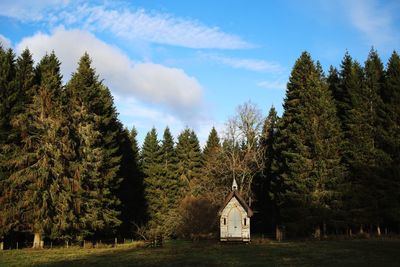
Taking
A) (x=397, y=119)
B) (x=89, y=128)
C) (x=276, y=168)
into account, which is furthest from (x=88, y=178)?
(x=397, y=119)

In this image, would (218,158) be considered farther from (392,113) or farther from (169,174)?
(392,113)

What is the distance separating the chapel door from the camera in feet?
136

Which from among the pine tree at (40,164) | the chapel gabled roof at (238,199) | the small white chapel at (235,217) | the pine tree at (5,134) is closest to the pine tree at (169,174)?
the small white chapel at (235,217)

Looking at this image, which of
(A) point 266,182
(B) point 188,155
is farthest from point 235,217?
(B) point 188,155

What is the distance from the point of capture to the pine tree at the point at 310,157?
133 ft

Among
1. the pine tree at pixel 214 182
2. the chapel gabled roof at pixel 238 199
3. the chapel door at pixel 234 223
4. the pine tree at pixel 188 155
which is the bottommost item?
the chapel door at pixel 234 223

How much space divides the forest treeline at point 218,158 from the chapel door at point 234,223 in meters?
3.07

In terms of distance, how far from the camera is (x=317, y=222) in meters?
40.6

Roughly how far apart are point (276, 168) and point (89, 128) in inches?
844

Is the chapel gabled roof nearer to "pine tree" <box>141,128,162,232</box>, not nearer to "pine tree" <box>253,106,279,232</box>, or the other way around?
"pine tree" <box>253,106,279,232</box>

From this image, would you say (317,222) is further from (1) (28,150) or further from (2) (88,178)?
(1) (28,150)

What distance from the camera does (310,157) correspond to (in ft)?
140

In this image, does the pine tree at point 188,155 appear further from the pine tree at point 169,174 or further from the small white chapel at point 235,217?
the small white chapel at point 235,217

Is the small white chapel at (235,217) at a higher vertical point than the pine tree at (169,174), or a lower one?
lower
